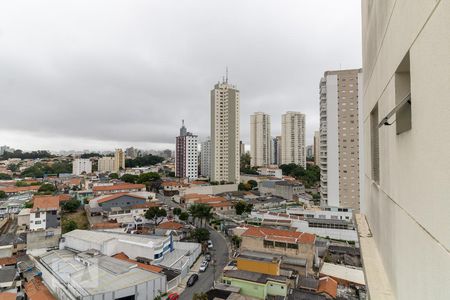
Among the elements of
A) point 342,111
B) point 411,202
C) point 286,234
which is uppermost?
point 342,111

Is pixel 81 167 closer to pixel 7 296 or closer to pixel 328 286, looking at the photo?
pixel 7 296

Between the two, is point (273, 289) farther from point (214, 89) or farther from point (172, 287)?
point (214, 89)

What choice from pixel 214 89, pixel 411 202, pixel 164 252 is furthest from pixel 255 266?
pixel 214 89

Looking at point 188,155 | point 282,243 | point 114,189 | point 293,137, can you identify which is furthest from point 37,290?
point 293,137

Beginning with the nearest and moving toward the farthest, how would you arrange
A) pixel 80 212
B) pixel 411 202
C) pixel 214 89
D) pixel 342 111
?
pixel 411 202, pixel 342 111, pixel 80 212, pixel 214 89

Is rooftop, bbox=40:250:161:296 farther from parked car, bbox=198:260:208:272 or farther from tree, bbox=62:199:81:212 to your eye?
tree, bbox=62:199:81:212

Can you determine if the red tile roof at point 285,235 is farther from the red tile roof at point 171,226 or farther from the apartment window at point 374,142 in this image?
the apartment window at point 374,142
